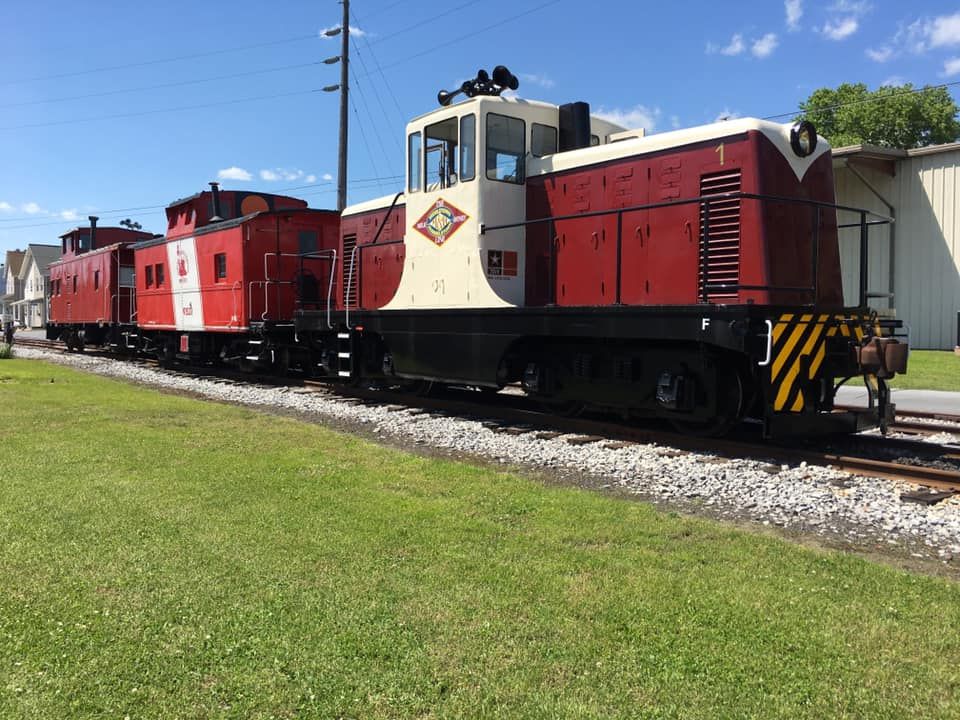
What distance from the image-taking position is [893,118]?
133 feet

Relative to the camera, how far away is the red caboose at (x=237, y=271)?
48.0ft

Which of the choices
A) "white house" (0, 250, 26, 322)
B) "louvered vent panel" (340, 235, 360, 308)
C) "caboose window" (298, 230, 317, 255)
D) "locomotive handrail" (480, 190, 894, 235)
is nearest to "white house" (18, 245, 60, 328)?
"white house" (0, 250, 26, 322)

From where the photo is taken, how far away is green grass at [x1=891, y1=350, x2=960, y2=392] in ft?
45.2

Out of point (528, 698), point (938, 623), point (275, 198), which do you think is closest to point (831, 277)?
point (938, 623)

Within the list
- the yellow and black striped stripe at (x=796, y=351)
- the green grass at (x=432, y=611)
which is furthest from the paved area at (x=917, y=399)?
the green grass at (x=432, y=611)

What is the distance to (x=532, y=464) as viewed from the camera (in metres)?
7.12

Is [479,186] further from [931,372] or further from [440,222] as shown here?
[931,372]

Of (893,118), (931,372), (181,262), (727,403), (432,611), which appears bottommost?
(432,611)

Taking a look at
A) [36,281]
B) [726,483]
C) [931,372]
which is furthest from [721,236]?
[36,281]

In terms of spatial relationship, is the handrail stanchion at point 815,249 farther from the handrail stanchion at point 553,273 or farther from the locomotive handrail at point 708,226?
the handrail stanchion at point 553,273

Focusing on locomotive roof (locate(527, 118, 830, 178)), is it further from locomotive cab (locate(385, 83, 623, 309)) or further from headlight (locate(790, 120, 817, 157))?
locomotive cab (locate(385, 83, 623, 309))

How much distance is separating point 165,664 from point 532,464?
4545 mm

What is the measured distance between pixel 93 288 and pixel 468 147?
62.1 ft

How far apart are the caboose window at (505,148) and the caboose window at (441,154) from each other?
0.58 meters
